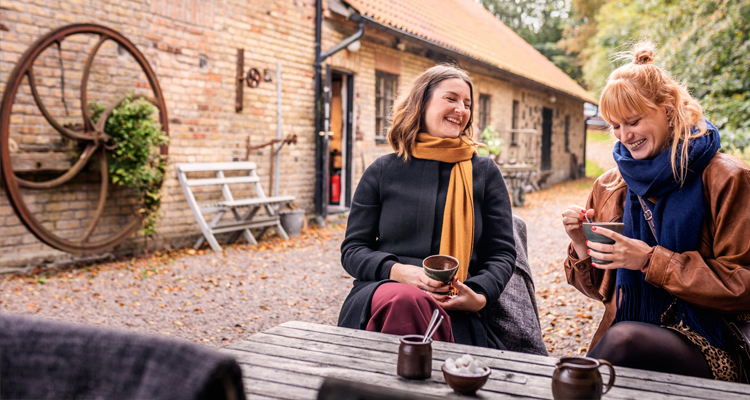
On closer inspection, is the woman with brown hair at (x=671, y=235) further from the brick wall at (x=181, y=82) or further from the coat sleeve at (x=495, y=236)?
the brick wall at (x=181, y=82)

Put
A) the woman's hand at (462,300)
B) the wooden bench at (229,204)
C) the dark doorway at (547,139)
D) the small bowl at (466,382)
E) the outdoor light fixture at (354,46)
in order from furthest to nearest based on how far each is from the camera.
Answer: the dark doorway at (547,139)
the outdoor light fixture at (354,46)
the wooden bench at (229,204)
the woman's hand at (462,300)
the small bowl at (466,382)

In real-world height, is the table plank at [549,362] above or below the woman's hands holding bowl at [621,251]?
below

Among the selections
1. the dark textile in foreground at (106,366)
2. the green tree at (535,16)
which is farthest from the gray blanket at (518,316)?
the green tree at (535,16)

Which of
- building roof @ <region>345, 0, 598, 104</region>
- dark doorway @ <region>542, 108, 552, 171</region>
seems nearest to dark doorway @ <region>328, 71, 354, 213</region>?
building roof @ <region>345, 0, 598, 104</region>

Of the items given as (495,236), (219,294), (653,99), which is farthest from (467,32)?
(653,99)

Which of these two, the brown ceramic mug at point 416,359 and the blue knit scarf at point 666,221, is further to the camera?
the blue knit scarf at point 666,221

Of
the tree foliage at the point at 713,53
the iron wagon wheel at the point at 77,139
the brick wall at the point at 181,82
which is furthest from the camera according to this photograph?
the tree foliage at the point at 713,53

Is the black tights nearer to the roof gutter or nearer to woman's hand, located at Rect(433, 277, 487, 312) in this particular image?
woman's hand, located at Rect(433, 277, 487, 312)

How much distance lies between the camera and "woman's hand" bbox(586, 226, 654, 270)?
6.36 ft

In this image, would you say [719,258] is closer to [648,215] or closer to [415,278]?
[648,215]

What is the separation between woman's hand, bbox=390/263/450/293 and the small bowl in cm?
67

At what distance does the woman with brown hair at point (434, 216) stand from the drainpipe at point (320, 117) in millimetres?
6757

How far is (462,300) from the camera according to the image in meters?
2.18

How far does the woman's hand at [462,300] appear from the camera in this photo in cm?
216
